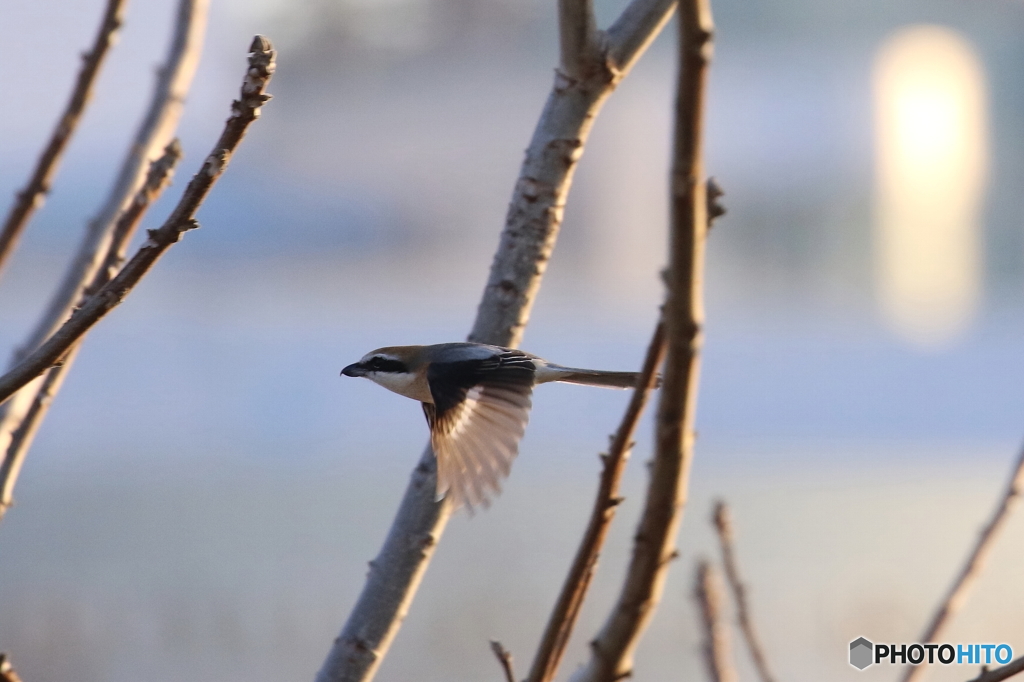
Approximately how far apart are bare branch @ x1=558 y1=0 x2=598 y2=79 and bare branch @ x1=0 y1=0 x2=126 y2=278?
1.77 ft

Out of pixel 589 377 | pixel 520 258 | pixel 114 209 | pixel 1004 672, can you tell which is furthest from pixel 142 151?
pixel 1004 672

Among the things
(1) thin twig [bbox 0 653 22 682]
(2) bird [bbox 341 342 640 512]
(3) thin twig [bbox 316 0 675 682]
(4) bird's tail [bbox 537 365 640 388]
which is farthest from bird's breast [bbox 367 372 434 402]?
(1) thin twig [bbox 0 653 22 682]

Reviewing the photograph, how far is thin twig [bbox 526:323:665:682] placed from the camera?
831 millimetres

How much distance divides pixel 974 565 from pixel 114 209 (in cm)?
118

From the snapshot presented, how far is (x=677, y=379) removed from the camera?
0.69 m

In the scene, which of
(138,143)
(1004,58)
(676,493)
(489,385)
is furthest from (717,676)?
(1004,58)

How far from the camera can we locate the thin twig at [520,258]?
1.32m

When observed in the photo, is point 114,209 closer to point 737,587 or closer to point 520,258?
point 520,258

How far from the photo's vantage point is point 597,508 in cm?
88

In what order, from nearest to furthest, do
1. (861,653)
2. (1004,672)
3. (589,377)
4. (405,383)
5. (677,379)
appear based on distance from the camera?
(677,379)
(1004,672)
(861,653)
(589,377)
(405,383)

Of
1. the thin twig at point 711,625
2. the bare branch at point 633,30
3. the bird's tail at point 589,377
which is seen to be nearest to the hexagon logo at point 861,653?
the thin twig at point 711,625

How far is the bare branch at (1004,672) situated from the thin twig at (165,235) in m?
0.73

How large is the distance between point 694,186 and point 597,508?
0.32m

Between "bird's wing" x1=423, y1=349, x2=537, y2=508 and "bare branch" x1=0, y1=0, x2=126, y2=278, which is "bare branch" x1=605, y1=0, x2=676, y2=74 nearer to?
"bird's wing" x1=423, y1=349, x2=537, y2=508
